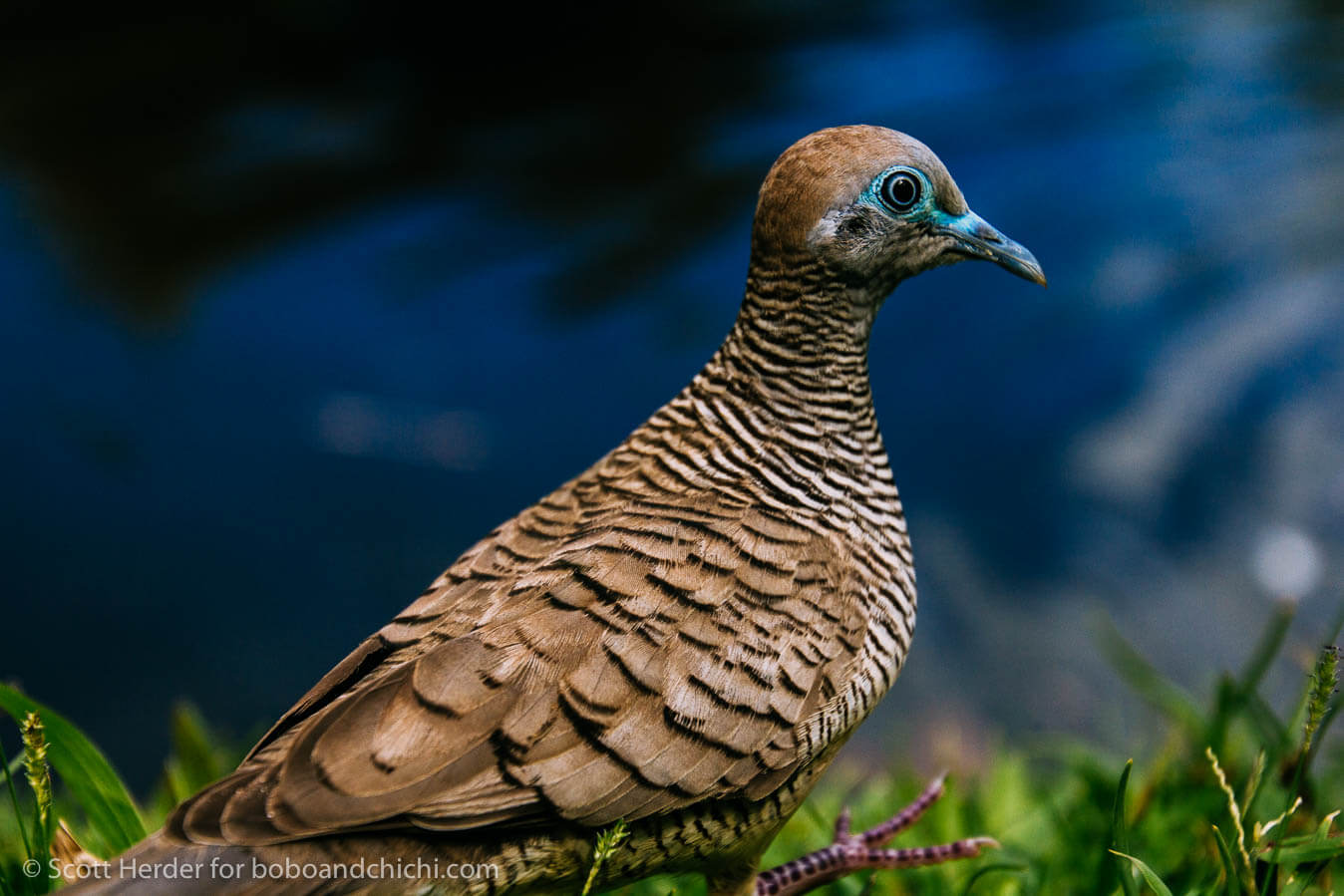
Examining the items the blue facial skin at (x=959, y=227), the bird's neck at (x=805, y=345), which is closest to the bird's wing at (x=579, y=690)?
the bird's neck at (x=805, y=345)

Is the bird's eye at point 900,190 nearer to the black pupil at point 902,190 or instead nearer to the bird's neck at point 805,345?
the black pupil at point 902,190

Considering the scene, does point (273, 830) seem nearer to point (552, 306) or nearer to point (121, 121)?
point (552, 306)

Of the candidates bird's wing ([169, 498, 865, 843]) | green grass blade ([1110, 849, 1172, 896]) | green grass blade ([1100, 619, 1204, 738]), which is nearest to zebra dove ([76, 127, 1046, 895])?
bird's wing ([169, 498, 865, 843])

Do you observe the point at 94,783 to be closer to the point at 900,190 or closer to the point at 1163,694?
the point at 900,190

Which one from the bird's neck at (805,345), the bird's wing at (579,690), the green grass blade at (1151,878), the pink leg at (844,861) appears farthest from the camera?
the pink leg at (844,861)

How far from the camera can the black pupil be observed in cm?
232

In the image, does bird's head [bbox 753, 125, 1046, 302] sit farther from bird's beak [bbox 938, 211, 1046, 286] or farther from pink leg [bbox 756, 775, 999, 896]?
pink leg [bbox 756, 775, 999, 896]

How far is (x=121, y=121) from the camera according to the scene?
18.3 feet

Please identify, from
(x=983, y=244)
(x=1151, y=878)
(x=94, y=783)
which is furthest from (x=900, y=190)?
(x=94, y=783)

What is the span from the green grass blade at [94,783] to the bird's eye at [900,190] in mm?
2086

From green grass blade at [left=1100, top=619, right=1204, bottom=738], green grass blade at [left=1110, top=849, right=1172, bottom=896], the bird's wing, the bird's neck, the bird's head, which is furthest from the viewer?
green grass blade at [left=1100, top=619, right=1204, bottom=738]

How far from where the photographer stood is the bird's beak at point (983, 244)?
245 cm

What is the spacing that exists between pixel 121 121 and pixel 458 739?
4.98 meters

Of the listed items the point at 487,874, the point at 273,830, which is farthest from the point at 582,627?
the point at 273,830
